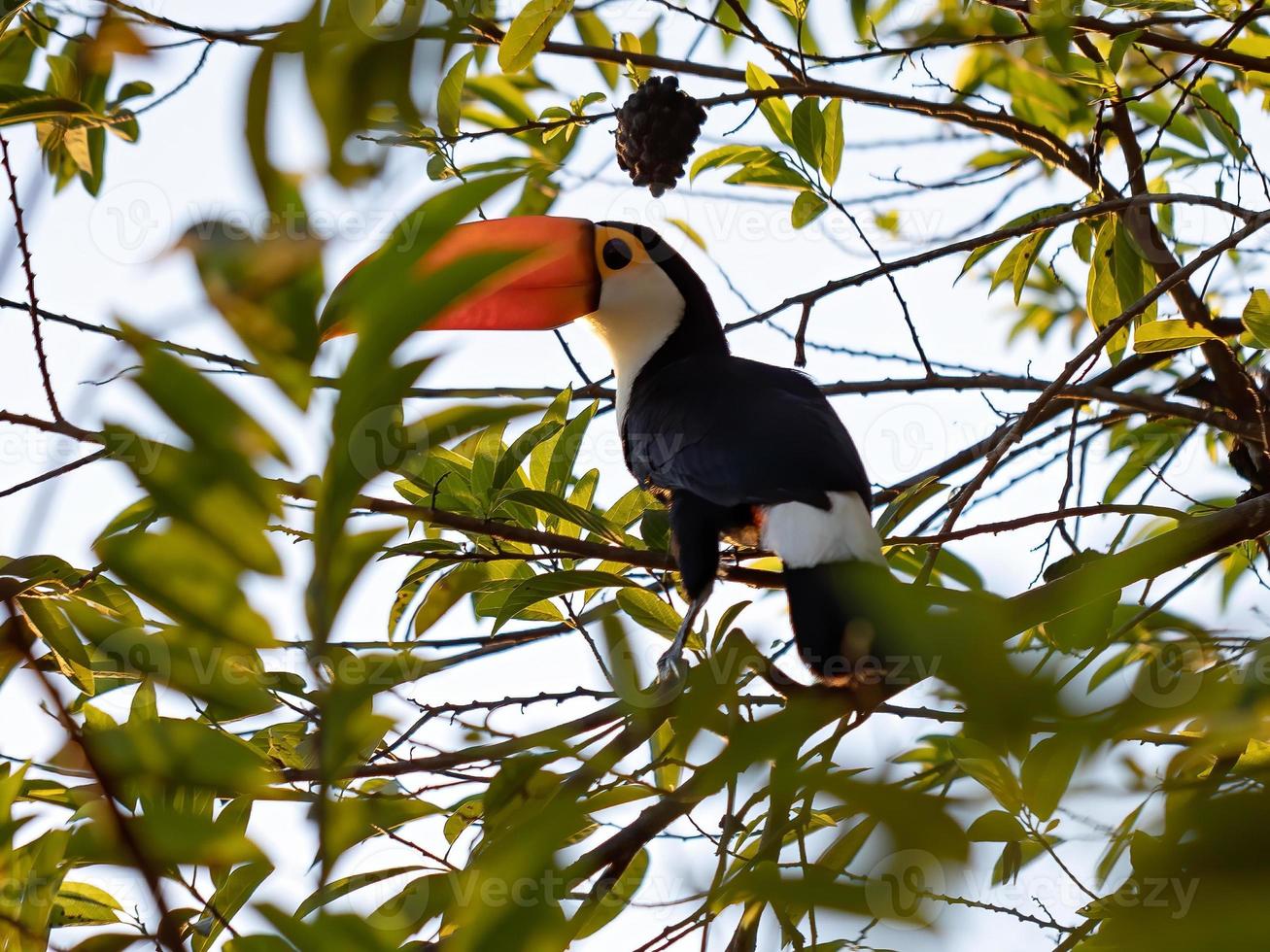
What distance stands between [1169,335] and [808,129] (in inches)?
35.2

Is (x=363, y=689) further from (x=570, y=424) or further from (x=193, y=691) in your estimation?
(x=570, y=424)

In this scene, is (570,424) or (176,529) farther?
(570,424)

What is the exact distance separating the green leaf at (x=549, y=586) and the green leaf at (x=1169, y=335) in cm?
115

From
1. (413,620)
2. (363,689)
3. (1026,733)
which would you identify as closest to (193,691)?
(363,689)

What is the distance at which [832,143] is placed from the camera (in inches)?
108

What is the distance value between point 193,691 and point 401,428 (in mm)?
233

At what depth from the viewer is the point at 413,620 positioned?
7.23ft

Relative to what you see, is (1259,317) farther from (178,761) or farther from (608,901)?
(178,761)

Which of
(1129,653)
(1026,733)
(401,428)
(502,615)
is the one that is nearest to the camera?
(1026,733)

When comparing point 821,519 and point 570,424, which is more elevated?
point 570,424

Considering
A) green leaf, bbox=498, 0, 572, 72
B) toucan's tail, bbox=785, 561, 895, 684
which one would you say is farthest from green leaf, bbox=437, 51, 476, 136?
toucan's tail, bbox=785, 561, 895, 684

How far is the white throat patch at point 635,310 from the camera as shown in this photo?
146 inches

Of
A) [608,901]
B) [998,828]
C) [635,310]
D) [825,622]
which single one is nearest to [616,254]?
[635,310]

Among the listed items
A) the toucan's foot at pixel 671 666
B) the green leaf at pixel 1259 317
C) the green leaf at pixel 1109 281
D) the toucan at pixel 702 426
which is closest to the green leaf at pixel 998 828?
the toucan at pixel 702 426
